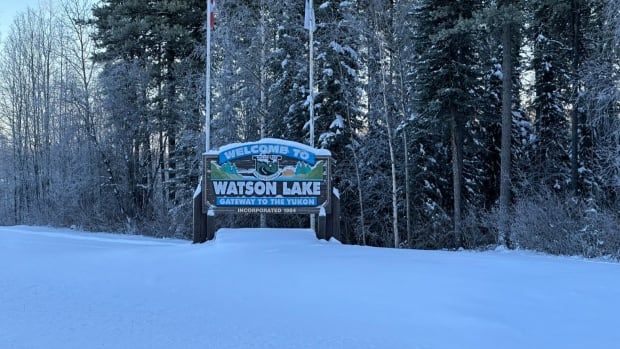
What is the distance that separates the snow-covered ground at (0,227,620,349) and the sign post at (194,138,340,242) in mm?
2387

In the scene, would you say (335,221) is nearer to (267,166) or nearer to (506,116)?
(267,166)

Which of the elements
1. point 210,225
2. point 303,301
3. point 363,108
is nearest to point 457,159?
point 363,108

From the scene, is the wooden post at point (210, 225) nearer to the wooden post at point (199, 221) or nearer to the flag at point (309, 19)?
the wooden post at point (199, 221)

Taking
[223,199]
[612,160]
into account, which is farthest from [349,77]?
[223,199]

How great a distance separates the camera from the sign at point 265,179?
10781 millimetres

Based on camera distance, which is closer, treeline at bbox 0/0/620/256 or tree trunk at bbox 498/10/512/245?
tree trunk at bbox 498/10/512/245

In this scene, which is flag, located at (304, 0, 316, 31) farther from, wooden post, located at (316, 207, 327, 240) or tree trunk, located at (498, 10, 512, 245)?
wooden post, located at (316, 207, 327, 240)

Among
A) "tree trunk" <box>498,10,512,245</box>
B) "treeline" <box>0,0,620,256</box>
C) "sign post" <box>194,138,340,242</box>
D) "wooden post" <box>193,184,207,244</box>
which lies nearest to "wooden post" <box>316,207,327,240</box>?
"sign post" <box>194,138,340,242</box>

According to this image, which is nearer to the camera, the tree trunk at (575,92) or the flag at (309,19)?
the flag at (309,19)

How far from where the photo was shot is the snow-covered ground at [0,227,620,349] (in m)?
4.39

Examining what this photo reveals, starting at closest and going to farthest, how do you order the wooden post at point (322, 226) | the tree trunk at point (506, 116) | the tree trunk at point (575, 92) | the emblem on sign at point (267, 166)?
the wooden post at point (322, 226), the emblem on sign at point (267, 166), the tree trunk at point (506, 116), the tree trunk at point (575, 92)

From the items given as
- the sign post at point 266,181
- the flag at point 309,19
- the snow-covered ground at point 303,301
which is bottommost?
the snow-covered ground at point 303,301

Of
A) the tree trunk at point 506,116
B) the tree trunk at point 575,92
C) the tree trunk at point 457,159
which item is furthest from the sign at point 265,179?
the tree trunk at point 575,92

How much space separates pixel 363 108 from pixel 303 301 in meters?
17.2
